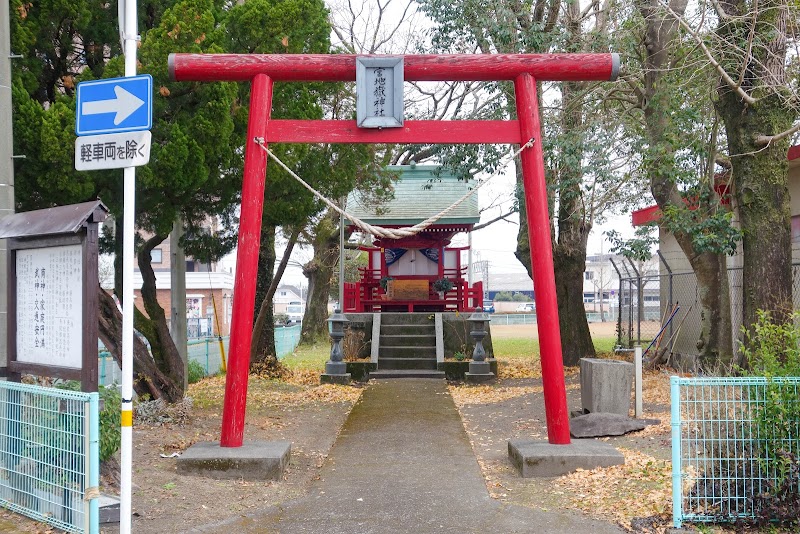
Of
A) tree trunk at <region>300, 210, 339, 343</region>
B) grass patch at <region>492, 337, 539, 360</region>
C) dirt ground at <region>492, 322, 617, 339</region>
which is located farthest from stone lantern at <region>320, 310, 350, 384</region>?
dirt ground at <region>492, 322, 617, 339</region>

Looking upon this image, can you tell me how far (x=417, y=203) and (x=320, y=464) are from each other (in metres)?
16.9

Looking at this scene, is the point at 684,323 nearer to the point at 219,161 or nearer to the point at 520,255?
the point at 520,255

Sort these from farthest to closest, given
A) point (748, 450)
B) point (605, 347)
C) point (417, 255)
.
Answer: point (605, 347)
point (417, 255)
point (748, 450)

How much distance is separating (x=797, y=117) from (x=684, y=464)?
6478 millimetres

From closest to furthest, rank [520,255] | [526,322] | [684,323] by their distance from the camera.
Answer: [684,323], [520,255], [526,322]

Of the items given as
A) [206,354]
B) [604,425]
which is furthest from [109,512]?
[206,354]

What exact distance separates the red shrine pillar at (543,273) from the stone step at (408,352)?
1043 cm

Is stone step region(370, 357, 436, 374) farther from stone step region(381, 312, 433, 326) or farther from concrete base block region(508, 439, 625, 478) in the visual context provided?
concrete base block region(508, 439, 625, 478)

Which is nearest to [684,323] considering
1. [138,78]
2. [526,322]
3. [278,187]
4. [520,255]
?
[520,255]

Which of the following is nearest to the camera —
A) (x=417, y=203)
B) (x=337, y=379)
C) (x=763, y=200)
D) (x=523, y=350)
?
(x=763, y=200)

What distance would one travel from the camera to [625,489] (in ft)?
22.7

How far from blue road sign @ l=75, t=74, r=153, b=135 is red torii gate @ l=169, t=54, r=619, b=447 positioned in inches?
108

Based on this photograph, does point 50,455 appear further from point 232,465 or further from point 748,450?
point 748,450

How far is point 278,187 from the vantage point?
472 inches
